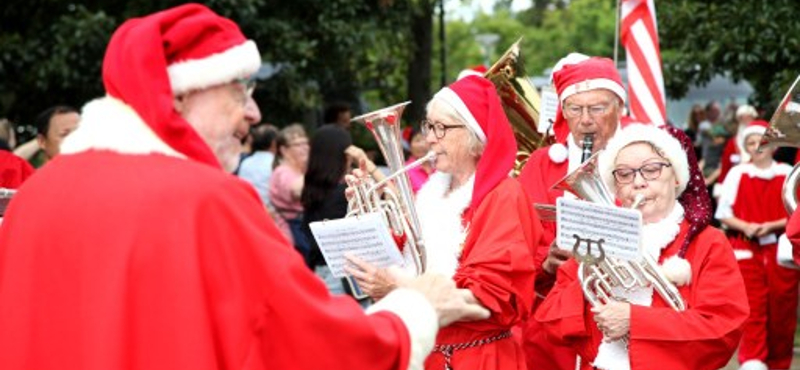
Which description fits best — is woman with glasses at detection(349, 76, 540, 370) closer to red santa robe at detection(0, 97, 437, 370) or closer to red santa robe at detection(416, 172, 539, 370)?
red santa robe at detection(416, 172, 539, 370)

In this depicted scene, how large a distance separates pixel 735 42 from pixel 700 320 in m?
A: 9.57

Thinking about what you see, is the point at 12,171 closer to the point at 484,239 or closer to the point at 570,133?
the point at 570,133

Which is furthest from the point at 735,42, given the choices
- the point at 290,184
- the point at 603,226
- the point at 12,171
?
the point at 603,226

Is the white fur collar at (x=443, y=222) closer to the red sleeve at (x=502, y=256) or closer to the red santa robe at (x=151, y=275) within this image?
the red sleeve at (x=502, y=256)

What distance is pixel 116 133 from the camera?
3.75 meters

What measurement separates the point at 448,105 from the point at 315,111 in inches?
568

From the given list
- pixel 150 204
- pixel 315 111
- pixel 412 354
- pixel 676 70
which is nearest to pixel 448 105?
pixel 412 354

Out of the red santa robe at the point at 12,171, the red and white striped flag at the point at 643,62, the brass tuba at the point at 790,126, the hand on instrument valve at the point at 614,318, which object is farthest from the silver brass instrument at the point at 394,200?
the red and white striped flag at the point at 643,62

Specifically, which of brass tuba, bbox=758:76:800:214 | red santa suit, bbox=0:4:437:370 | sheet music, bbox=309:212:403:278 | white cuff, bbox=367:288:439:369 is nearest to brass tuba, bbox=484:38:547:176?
brass tuba, bbox=758:76:800:214

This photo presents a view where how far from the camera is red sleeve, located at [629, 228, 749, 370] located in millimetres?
5500

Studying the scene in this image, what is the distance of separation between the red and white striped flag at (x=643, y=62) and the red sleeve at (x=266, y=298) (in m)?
6.27

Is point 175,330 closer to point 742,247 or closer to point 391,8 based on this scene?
point 742,247

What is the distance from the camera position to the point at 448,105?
5934mm

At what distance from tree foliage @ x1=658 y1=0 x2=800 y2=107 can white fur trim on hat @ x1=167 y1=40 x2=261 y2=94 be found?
10495 millimetres
